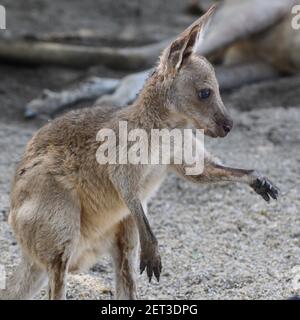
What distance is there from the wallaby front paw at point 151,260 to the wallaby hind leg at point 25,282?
0.48m

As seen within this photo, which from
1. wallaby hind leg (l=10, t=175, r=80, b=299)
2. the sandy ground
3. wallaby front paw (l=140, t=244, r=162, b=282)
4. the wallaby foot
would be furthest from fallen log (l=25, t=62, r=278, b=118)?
wallaby front paw (l=140, t=244, r=162, b=282)

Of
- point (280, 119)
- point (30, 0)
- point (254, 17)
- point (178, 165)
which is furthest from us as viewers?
point (30, 0)

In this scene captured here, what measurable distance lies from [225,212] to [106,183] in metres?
1.57

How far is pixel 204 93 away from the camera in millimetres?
4449

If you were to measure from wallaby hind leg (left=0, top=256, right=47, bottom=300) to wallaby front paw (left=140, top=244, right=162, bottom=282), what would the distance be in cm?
48

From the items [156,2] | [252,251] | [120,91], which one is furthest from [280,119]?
[156,2]

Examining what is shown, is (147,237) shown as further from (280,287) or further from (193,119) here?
(280,287)

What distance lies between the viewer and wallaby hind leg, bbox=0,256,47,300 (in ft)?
14.6

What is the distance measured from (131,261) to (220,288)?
574mm

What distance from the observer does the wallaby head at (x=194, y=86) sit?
4.43m

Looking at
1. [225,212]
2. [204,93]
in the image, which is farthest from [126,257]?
[225,212]

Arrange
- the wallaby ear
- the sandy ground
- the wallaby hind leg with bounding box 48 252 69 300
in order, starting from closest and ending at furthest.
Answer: the wallaby hind leg with bounding box 48 252 69 300 < the wallaby ear < the sandy ground

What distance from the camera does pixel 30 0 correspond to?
437 inches

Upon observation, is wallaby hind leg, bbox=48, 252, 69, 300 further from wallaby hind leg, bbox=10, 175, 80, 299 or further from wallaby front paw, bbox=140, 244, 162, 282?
wallaby front paw, bbox=140, 244, 162, 282
